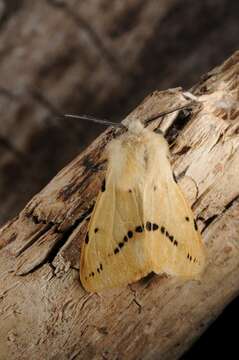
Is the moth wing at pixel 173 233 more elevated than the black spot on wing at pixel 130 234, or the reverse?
the black spot on wing at pixel 130 234

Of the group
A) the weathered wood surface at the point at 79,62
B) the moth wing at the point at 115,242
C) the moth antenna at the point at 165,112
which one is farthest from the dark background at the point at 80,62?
the moth wing at the point at 115,242

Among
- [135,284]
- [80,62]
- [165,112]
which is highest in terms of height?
[80,62]

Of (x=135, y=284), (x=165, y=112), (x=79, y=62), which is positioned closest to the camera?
(x=135, y=284)

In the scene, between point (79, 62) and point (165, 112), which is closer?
point (165, 112)

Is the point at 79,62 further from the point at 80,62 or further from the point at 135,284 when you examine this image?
the point at 135,284

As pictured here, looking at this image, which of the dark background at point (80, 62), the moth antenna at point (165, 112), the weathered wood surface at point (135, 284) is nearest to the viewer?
the weathered wood surface at point (135, 284)

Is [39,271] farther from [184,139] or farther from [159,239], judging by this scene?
[184,139]

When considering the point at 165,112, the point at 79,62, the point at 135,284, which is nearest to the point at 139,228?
the point at 135,284

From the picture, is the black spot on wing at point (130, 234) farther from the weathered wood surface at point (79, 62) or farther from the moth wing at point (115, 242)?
the weathered wood surface at point (79, 62)

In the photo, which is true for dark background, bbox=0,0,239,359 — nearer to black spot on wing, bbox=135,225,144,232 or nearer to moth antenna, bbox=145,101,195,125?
moth antenna, bbox=145,101,195,125

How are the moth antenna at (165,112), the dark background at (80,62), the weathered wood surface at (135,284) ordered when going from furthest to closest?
the dark background at (80,62)
the moth antenna at (165,112)
the weathered wood surface at (135,284)
